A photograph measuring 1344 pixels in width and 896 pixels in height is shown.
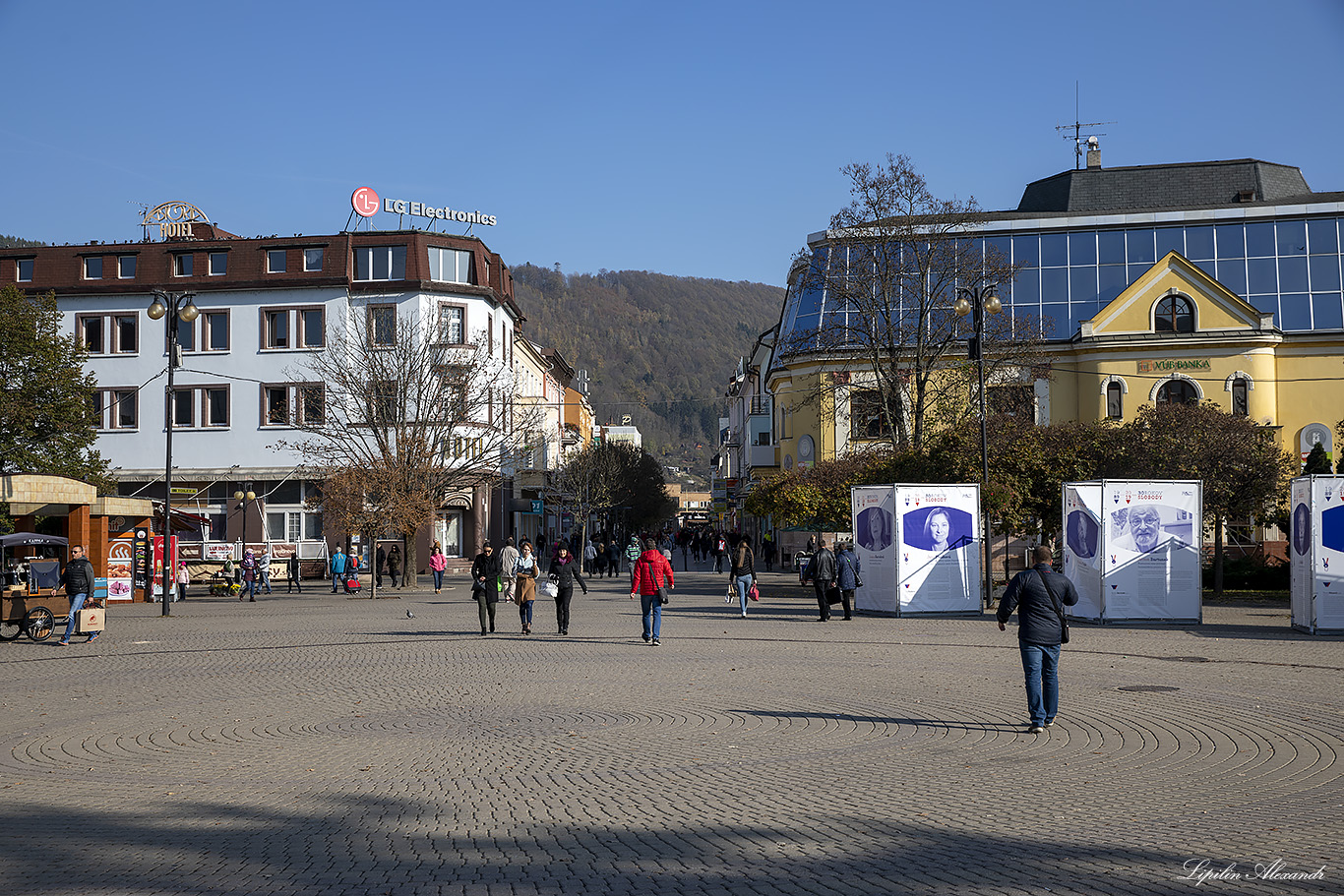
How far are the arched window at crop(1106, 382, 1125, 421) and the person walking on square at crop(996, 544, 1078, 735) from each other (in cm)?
4089

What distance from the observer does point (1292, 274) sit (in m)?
51.2

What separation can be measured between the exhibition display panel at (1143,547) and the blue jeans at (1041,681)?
502 inches

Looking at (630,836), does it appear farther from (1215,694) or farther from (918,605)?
(918,605)

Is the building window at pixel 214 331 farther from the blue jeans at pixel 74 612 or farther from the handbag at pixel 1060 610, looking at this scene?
the handbag at pixel 1060 610

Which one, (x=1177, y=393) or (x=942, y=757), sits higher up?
(x=1177, y=393)

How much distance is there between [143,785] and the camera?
8859 mm

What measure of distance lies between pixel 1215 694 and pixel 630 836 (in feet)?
29.0

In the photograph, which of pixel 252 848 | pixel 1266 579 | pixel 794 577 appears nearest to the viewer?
pixel 252 848

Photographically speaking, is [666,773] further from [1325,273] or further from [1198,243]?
[1325,273]

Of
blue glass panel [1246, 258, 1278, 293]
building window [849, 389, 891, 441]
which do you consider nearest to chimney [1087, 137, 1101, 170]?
blue glass panel [1246, 258, 1278, 293]

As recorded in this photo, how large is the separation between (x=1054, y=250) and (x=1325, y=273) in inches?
434

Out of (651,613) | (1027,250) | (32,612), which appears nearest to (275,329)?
(1027,250)

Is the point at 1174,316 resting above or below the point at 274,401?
above

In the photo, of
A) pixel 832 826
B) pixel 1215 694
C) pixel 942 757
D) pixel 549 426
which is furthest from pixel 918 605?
pixel 549 426
